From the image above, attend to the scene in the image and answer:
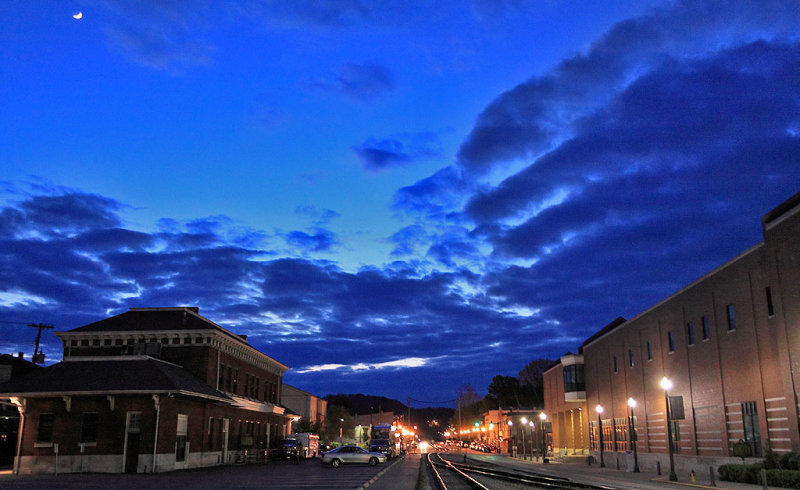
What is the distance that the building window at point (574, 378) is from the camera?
65.5 metres

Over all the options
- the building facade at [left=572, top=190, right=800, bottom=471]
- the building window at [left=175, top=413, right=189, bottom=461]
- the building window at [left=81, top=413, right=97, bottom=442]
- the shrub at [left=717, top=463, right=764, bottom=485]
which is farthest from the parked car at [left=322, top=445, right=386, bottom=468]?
the shrub at [left=717, top=463, right=764, bottom=485]

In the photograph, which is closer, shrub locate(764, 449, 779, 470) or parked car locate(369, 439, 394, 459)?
shrub locate(764, 449, 779, 470)

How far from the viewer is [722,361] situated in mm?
33906

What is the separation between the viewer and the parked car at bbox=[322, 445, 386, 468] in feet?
153

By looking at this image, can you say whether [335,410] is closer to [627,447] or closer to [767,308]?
[627,447]

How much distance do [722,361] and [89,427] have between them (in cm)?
3511

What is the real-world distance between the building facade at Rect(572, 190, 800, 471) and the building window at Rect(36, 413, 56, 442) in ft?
110

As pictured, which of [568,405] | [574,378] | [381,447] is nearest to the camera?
[381,447]

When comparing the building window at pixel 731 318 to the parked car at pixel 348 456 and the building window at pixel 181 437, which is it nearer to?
the parked car at pixel 348 456

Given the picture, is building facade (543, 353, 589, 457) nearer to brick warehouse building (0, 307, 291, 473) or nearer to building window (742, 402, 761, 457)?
building window (742, 402, 761, 457)

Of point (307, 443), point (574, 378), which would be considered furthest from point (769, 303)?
point (307, 443)

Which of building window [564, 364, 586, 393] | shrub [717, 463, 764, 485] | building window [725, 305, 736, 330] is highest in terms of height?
building window [725, 305, 736, 330]

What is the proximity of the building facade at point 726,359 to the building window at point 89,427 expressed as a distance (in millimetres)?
31032

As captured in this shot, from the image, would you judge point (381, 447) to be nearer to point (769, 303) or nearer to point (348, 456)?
point (348, 456)
